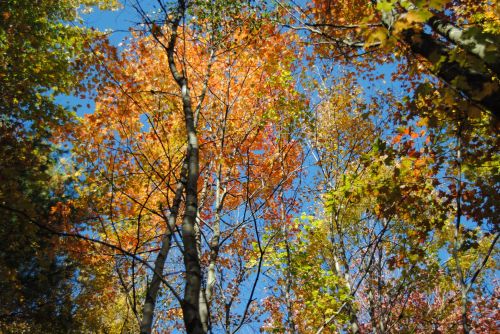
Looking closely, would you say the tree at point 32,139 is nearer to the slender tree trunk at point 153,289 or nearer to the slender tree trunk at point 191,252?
the slender tree trunk at point 153,289

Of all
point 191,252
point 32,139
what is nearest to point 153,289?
point 191,252

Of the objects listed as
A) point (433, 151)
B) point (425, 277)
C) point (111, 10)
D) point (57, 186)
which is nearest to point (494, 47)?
point (433, 151)

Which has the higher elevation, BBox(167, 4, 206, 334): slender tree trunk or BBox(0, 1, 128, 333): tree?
BBox(0, 1, 128, 333): tree

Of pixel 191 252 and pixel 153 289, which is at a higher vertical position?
pixel 153 289

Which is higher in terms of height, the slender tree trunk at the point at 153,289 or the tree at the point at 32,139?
the tree at the point at 32,139

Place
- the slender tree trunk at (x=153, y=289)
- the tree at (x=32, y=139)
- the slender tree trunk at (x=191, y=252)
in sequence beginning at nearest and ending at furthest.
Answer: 1. the slender tree trunk at (x=191, y=252)
2. the slender tree trunk at (x=153, y=289)
3. the tree at (x=32, y=139)

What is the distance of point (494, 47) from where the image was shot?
3.01 metres

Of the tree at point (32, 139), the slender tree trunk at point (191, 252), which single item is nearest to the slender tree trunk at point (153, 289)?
the slender tree trunk at point (191, 252)

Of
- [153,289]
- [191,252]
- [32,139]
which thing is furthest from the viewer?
[32,139]

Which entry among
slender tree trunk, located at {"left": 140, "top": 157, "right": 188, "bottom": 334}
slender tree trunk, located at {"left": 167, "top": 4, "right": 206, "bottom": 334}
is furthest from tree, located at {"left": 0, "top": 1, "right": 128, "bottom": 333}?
slender tree trunk, located at {"left": 167, "top": 4, "right": 206, "bottom": 334}

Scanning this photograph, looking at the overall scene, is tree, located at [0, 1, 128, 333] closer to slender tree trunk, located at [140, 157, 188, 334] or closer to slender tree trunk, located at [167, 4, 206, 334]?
slender tree trunk, located at [140, 157, 188, 334]

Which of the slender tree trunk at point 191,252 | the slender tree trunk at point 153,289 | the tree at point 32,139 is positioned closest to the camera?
the slender tree trunk at point 191,252

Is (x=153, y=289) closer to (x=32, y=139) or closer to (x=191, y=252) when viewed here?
(x=191, y=252)

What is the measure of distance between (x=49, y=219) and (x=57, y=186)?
3212 millimetres
